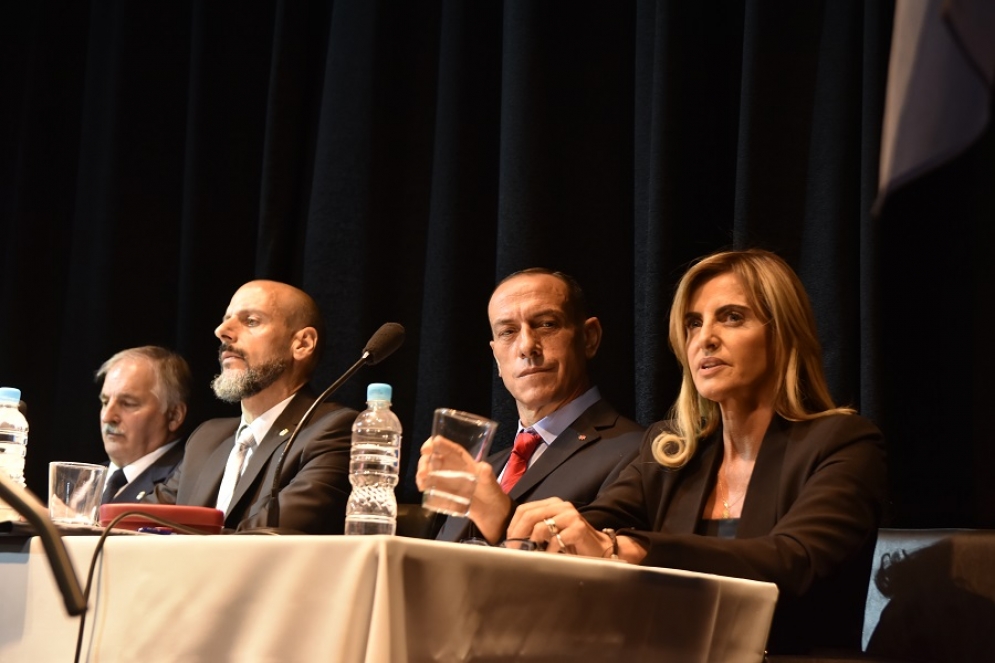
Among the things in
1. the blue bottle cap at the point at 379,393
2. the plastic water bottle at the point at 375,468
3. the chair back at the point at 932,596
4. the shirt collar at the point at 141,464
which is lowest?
the shirt collar at the point at 141,464

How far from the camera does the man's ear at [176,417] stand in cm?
452

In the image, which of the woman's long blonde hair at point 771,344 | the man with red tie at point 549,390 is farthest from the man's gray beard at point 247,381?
the woman's long blonde hair at point 771,344

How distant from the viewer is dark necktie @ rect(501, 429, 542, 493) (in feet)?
10.6

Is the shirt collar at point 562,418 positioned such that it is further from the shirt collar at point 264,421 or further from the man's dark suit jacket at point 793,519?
the shirt collar at point 264,421

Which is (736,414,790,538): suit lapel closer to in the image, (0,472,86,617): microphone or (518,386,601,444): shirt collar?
A: (518,386,601,444): shirt collar

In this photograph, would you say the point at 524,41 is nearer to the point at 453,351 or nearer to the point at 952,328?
the point at 453,351

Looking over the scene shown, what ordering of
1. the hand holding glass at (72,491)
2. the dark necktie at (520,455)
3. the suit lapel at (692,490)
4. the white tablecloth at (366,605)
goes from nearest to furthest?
1. the white tablecloth at (366,605)
2. the hand holding glass at (72,491)
3. the suit lapel at (692,490)
4. the dark necktie at (520,455)

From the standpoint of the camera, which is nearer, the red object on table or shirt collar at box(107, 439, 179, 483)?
the red object on table

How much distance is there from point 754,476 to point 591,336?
1.13 m

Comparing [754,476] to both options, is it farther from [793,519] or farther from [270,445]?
[270,445]

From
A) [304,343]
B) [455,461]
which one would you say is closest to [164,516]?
[455,461]

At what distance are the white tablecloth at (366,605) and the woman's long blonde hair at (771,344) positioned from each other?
0.83 m

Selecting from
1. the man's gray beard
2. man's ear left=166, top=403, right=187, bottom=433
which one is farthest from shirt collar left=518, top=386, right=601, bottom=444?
man's ear left=166, top=403, right=187, bottom=433

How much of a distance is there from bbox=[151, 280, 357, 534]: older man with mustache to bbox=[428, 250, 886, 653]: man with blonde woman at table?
0.89m
